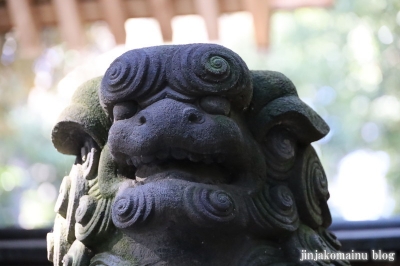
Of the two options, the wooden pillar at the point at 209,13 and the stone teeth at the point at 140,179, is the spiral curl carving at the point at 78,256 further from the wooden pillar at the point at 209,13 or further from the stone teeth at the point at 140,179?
the wooden pillar at the point at 209,13

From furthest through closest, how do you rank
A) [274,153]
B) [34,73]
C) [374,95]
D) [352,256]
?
[34,73] → [374,95] → [352,256] → [274,153]

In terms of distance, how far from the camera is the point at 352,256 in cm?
112

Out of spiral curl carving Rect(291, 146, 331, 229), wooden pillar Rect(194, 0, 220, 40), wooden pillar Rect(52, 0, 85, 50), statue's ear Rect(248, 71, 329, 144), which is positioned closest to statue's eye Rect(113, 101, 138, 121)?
statue's ear Rect(248, 71, 329, 144)

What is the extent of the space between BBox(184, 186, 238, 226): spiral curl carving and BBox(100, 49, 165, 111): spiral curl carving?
0.19 meters

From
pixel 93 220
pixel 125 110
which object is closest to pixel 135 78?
pixel 125 110

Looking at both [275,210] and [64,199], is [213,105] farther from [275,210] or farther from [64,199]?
[64,199]

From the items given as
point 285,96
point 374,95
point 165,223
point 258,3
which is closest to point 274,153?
point 285,96

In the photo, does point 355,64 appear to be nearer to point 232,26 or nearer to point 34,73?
point 232,26

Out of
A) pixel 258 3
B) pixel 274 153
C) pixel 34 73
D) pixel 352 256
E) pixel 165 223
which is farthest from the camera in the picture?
pixel 34 73

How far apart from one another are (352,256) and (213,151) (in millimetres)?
464

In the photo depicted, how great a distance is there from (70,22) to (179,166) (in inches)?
59.1

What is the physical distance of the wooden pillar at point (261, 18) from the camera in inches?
85.3

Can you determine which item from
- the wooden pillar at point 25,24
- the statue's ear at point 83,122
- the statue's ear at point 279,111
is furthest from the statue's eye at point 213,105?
the wooden pillar at point 25,24

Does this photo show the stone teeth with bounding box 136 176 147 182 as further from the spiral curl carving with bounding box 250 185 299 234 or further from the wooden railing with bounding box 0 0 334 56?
the wooden railing with bounding box 0 0 334 56
